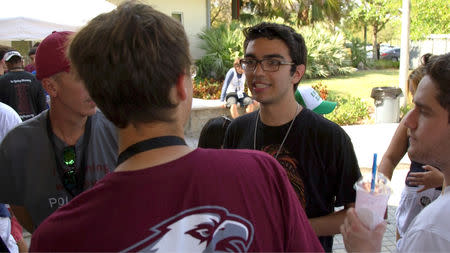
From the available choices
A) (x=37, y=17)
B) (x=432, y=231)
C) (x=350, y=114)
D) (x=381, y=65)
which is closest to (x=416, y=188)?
(x=432, y=231)

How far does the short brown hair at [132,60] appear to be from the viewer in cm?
109

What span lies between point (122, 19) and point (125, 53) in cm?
11

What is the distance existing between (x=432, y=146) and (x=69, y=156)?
183 centimetres

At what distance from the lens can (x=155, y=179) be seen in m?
1.10

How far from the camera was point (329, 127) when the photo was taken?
2309mm

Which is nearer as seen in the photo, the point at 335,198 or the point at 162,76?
the point at 162,76

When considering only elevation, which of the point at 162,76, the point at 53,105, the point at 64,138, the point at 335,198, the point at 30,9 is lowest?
the point at 335,198

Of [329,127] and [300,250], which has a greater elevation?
[329,127]

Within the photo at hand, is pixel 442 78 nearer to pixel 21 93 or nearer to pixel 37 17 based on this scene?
pixel 21 93

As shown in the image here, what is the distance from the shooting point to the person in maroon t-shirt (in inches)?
42.6

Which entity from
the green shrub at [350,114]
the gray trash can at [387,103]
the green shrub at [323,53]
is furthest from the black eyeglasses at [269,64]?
the green shrub at [323,53]

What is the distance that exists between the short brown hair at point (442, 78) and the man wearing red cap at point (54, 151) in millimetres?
1692

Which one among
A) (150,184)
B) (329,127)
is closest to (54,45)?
(150,184)

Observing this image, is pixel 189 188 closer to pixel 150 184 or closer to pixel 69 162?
pixel 150 184
